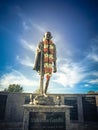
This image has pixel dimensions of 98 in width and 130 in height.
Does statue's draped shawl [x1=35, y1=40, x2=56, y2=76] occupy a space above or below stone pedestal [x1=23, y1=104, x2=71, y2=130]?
above

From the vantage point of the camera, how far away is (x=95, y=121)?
A: 20547 mm

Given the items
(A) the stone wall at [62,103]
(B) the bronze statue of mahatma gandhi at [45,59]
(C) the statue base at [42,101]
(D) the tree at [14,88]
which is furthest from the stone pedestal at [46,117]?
(D) the tree at [14,88]

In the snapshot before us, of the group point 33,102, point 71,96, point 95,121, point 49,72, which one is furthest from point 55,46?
point 95,121

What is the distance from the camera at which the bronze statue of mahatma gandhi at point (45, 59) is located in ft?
20.5

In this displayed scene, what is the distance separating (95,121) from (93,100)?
3261 millimetres

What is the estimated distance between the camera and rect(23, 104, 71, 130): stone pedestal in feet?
15.6

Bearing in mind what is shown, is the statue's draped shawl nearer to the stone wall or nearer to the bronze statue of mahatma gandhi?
the bronze statue of mahatma gandhi

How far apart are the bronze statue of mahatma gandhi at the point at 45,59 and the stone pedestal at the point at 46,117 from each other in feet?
4.00

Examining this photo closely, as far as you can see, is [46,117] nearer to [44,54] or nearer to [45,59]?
[45,59]

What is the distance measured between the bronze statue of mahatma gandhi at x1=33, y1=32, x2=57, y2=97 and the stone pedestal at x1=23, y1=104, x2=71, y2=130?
4.00 feet

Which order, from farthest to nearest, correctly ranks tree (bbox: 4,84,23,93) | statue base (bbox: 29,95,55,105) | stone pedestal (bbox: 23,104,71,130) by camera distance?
tree (bbox: 4,84,23,93) < statue base (bbox: 29,95,55,105) < stone pedestal (bbox: 23,104,71,130)

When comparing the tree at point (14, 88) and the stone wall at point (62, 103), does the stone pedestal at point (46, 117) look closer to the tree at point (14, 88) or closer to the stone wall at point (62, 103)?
the stone wall at point (62, 103)

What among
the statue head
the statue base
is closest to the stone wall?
the statue head

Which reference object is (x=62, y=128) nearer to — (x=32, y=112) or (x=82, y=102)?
(x=32, y=112)
